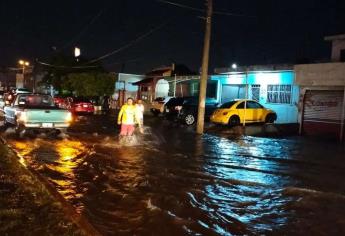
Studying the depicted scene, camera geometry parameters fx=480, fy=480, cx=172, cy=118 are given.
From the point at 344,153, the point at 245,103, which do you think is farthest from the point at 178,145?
the point at 245,103

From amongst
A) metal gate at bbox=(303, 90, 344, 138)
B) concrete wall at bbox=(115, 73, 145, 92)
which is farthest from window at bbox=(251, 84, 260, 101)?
concrete wall at bbox=(115, 73, 145, 92)

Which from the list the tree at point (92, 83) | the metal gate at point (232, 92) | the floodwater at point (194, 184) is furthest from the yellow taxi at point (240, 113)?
the tree at point (92, 83)

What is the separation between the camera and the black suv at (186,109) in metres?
27.3

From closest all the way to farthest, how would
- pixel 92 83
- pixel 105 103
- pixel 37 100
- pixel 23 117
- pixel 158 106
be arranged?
1. pixel 23 117
2. pixel 37 100
3. pixel 158 106
4. pixel 105 103
5. pixel 92 83

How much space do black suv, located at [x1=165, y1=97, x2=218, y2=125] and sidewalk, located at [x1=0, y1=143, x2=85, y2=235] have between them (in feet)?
59.0

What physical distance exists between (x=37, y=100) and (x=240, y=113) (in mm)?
10236

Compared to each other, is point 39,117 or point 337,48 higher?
point 337,48

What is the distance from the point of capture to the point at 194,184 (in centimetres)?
1033

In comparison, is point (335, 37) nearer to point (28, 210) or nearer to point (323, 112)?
point (323, 112)

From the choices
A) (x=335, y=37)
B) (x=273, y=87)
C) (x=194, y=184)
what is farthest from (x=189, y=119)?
(x=194, y=184)

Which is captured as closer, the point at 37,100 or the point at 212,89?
the point at 37,100

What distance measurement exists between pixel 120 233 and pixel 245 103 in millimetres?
18991

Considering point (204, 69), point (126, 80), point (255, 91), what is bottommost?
point (255, 91)

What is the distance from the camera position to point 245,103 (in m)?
24.9
